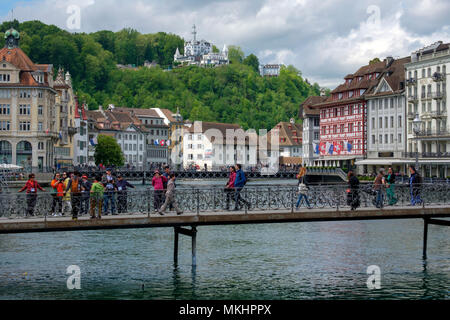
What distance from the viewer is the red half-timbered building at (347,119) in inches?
4902

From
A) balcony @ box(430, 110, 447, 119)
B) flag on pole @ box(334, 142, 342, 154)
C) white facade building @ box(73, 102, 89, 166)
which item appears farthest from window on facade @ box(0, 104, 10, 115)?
balcony @ box(430, 110, 447, 119)

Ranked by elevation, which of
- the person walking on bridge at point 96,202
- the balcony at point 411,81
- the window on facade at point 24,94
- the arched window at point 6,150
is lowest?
the person walking on bridge at point 96,202

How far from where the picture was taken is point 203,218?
2948cm

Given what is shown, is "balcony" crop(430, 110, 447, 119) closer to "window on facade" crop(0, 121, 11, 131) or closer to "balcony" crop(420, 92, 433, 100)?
"balcony" crop(420, 92, 433, 100)

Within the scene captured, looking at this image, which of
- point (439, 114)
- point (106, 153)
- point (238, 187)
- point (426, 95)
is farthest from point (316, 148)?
point (238, 187)

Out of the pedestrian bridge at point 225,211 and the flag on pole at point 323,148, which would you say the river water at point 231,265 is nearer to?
the pedestrian bridge at point 225,211

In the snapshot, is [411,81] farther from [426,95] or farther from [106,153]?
[106,153]

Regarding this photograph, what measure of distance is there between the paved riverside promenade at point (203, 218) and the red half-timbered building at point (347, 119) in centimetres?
9156

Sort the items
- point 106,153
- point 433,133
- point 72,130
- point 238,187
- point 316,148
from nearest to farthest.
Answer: point 238,187
point 433,133
point 72,130
point 316,148
point 106,153

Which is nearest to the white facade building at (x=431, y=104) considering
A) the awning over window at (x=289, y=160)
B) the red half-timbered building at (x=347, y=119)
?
the red half-timbered building at (x=347, y=119)

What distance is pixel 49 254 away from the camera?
134 ft

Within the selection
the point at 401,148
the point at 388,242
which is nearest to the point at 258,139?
the point at 401,148

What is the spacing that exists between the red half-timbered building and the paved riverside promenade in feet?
300

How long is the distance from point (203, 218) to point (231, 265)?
7.99 m
